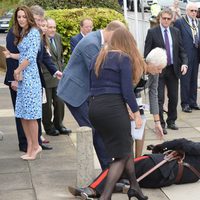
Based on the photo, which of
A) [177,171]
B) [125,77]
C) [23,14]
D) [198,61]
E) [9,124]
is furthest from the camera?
[198,61]

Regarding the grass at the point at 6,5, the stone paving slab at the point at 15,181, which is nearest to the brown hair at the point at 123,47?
the stone paving slab at the point at 15,181

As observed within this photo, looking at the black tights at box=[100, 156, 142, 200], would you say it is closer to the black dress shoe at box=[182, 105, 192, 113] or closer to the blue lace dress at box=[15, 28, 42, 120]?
the blue lace dress at box=[15, 28, 42, 120]

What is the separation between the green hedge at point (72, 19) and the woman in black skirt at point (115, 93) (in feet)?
26.0

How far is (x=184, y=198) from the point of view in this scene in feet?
20.0

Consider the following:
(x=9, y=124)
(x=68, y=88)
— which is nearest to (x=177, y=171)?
(x=68, y=88)

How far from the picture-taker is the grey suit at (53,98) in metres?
8.54

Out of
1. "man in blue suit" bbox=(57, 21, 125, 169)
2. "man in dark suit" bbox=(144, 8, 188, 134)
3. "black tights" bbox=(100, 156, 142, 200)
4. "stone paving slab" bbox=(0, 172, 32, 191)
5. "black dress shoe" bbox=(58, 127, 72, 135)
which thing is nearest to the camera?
"black tights" bbox=(100, 156, 142, 200)

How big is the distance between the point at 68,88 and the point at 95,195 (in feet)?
3.75

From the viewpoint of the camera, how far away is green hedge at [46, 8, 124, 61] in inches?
531

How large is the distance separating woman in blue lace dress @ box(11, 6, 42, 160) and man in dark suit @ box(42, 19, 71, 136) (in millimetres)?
1124

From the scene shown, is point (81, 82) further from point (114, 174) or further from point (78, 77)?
point (114, 174)

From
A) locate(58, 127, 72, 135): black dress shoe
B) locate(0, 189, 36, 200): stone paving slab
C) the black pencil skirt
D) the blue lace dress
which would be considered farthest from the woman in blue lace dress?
the black pencil skirt

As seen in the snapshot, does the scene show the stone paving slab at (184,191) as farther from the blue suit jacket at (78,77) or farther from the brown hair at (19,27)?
the brown hair at (19,27)

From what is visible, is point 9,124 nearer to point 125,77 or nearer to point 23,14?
point 23,14
